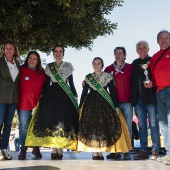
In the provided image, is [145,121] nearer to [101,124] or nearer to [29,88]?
[101,124]

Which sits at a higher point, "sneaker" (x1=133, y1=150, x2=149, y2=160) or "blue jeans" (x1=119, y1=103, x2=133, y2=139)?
"blue jeans" (x1=119, y1=103, x2=133, y2=139)

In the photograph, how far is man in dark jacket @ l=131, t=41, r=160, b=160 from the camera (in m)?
4.73

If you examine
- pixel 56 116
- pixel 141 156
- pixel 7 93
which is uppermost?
pixel 7 93

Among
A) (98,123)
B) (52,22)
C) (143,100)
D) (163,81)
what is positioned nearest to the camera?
(163,81)

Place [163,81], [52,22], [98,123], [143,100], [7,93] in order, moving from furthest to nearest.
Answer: [52,22] → [143,100] → [98,123] → [7,93] → [163,81]

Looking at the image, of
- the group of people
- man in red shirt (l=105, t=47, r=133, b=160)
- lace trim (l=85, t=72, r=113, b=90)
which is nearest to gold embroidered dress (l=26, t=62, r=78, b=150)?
the group of people

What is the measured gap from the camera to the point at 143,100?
15.6ft

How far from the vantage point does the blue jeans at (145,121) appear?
4.73 metres

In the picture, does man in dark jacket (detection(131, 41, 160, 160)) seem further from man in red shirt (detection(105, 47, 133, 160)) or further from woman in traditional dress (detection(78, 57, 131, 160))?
woman in traditional dress (detection(78, 57, 131, 160))

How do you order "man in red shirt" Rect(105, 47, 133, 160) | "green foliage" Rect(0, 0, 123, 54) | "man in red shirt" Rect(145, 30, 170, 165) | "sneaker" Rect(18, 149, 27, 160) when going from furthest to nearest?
"green foliage" Rect(0, 0, 123, 54) → "man in red shirt" Rect(105, 47, 133, 160) → "sneaker" Rect(18, 149, 27, 160) → "man in red shirt" Rect(145, 30, 170, 165)

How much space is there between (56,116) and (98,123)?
67 centimetres

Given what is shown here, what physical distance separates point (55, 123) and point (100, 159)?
2.95 feet

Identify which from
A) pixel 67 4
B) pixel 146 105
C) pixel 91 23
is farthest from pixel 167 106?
pixel 91 23

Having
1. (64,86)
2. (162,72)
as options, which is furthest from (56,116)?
(162,72)
